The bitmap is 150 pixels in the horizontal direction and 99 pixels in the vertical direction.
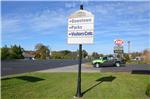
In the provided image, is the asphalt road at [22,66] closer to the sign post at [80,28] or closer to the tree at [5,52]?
the sign post at [80,28]

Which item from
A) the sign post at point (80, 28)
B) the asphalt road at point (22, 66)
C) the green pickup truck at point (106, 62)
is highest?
Answer: the sign post at point (80, 28)

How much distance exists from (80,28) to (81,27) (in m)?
0.06

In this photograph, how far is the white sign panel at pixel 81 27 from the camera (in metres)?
11.8

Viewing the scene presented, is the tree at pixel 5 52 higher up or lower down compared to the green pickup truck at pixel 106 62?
higher up

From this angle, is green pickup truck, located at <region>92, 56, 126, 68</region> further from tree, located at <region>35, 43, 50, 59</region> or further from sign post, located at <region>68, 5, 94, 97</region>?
tree, located at <region>35, 43, 50, 59</region>

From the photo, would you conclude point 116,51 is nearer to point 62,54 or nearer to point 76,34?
point 76,34

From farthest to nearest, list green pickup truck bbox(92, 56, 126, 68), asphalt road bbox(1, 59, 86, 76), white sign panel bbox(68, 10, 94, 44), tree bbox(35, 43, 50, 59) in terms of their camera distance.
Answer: tree bbox(35, 43, 50, 59)
green pickup truck bbox(92, 56, 126, 68)
asphalt road bbox(1, 59, 86, 76)
white sign panel bbox(68, 10, 94, 44)

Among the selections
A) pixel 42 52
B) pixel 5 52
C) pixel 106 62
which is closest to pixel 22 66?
pixel 106 62

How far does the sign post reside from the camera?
11.8m

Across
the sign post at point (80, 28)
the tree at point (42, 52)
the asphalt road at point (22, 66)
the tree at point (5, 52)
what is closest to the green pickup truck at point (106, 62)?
the asphalt road at point (22, 66)

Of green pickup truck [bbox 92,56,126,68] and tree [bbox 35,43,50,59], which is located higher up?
tree [bbox 35,43,50,59]

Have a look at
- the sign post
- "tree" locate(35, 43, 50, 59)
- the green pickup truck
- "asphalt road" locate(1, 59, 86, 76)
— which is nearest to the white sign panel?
the sign post

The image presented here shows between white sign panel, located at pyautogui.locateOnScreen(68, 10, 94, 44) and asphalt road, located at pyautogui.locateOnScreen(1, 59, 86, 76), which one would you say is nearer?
white sign panel, located at pyautogui.locateOnScreen(68, 10, 94, 44)

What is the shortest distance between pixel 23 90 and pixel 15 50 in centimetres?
9324
